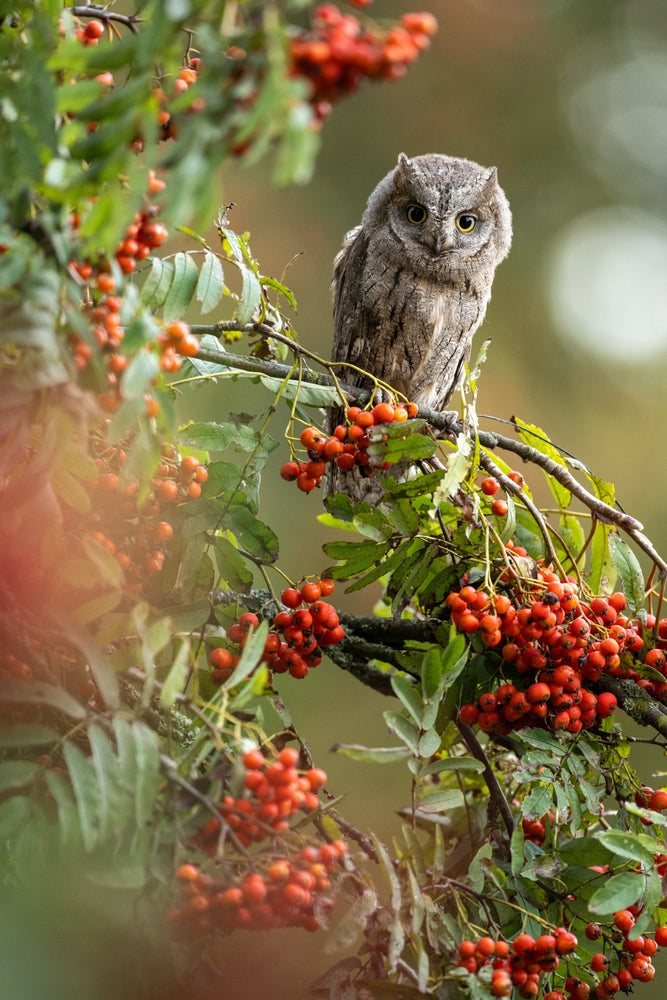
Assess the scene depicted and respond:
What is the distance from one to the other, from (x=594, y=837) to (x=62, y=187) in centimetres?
96

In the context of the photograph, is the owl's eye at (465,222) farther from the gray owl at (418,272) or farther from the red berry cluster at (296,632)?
the red berry cluster at (296,632)

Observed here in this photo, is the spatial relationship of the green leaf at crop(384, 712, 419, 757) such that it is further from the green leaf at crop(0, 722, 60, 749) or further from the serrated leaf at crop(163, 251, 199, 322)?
the serrated leaf at crop(163, 251, 199, 322)

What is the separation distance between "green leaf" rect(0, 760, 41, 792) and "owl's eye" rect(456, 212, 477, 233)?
243 centimetres

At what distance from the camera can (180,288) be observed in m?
1.09

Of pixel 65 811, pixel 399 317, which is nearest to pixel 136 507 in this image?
pixel 65 811

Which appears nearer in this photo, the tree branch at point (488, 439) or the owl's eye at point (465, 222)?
the tree branch at point (488, 439)

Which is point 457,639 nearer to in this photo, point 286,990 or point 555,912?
point 555,912

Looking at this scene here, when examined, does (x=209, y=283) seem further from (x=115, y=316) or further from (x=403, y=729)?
(x=403, y=729)

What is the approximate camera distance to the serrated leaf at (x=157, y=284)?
1.06 m

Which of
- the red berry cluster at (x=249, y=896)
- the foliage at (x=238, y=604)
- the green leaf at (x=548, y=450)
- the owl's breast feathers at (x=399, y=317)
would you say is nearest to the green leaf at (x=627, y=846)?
the foliage at (x=238, y=604)

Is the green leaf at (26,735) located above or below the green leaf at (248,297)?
below

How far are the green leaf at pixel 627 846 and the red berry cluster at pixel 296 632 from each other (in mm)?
406

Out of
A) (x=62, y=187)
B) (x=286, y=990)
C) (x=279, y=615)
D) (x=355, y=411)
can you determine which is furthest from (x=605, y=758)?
(x=62, y=187)

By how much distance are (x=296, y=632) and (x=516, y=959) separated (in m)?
0.48
